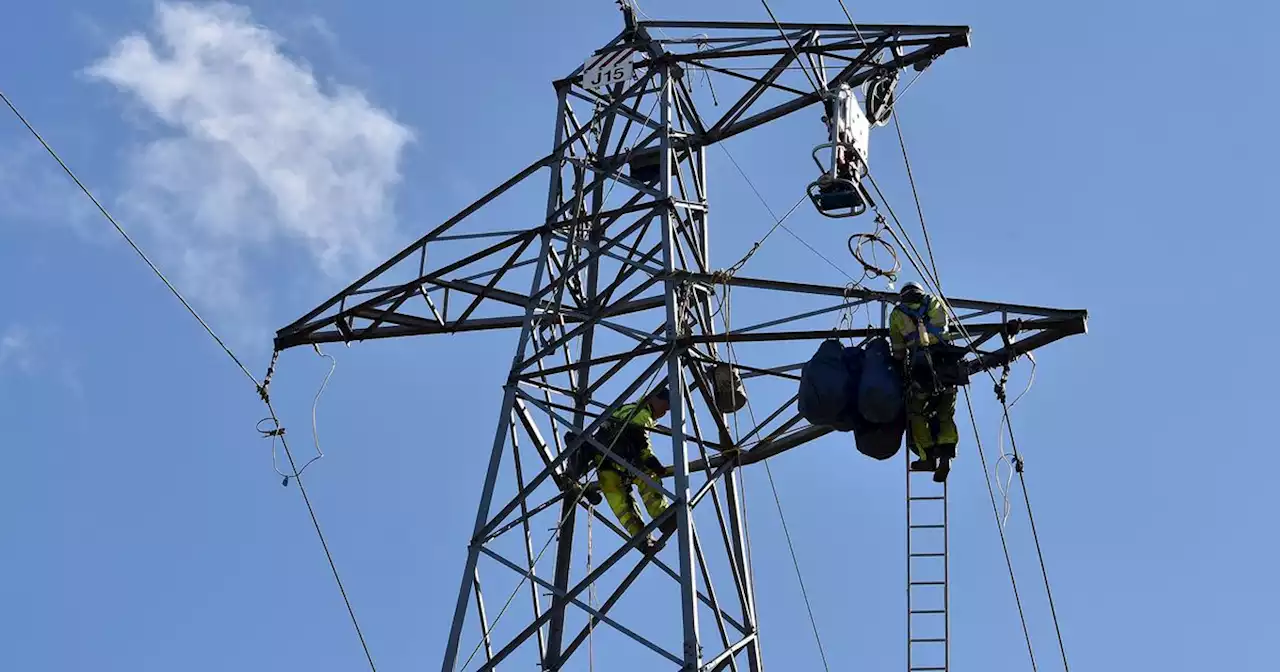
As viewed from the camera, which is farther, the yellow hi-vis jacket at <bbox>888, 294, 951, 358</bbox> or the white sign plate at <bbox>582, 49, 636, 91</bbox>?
the white sign plate at <bbox>582, 49, 636, 91</bbox>

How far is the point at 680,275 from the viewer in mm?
19750

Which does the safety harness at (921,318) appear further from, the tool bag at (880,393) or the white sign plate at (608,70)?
the white sign plate at (608,70)

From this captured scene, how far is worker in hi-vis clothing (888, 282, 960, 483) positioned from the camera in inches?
737

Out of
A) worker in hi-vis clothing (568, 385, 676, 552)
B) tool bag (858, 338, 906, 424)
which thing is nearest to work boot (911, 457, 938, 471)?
tool bag (858, 338, 906, 424)

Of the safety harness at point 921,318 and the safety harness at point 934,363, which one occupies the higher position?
the safety harness at point 921,318

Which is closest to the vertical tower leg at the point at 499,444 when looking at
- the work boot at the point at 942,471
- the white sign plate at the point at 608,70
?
the white sign plate at the point at 608,70

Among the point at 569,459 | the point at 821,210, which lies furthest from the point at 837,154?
the point at 569,459

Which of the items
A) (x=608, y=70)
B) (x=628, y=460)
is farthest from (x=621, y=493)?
(x=608, y=70)

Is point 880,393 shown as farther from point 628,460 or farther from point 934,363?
point 628,460

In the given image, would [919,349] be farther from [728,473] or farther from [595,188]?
[595,188]

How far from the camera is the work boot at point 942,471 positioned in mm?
19156

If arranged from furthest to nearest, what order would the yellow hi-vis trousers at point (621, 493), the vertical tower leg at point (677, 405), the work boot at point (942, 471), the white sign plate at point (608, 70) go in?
the white sign plate at point (608, 70), the yellow hi-vis trousers at point (621, 493), the work boot at point (942, 471), the vertical tower leg at point (677, 405)

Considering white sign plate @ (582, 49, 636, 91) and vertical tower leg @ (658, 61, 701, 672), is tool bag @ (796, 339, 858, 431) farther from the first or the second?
white sign plate @ (582, 49, 636, 91)

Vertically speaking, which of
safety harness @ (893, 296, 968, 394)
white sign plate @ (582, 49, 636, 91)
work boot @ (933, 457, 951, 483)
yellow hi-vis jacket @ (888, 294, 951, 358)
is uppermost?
white sign plate @ (582, 49, 636, 91)
